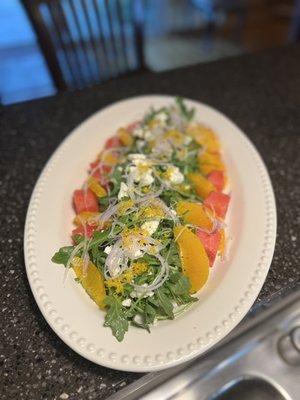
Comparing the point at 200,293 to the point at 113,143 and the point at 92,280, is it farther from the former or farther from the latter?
the point at 113,143

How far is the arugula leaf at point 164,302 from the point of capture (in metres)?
0.76

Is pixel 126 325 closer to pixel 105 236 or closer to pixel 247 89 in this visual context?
pixel 105 236

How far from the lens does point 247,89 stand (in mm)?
1412

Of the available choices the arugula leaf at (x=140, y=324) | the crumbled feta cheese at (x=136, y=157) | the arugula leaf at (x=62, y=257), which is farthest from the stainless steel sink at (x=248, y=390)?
the crumbled feta cheese at (x=136, y=157)

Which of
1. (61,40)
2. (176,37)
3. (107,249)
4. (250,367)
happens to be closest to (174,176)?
(107,249)

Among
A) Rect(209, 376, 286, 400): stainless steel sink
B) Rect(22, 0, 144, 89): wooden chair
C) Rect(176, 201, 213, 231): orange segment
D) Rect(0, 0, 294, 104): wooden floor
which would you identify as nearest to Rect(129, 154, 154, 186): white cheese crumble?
Rect(176, 201, 213, 231): orange segment

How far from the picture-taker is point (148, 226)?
0.84 m

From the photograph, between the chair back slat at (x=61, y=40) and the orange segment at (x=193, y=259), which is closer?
the orange segment at (x=193, y=259)

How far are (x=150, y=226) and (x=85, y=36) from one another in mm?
1218

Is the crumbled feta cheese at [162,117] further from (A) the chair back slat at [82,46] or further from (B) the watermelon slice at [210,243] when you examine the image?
(A) the chair back slat at [82,46]

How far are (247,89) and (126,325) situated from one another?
1.08 m

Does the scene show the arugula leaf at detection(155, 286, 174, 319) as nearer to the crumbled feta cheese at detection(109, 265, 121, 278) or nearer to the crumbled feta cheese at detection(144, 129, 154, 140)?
the crumbled feta cheese at detection(109, 265, 121, 278)

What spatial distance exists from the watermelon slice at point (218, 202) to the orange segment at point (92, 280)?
351 mm

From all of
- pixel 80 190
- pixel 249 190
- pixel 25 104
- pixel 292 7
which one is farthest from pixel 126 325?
pixel 292 7
